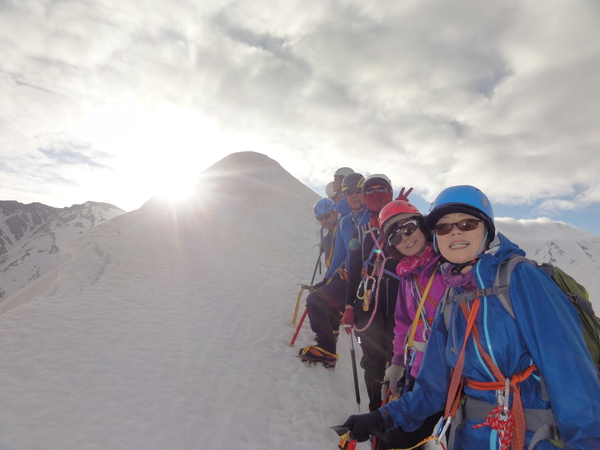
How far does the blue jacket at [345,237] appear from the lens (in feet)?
18.9

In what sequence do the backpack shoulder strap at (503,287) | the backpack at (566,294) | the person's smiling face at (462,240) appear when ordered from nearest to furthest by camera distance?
the backpack at (566,294), the backpack shoulder strap at (503,287), the person's smiling face at (462,240)

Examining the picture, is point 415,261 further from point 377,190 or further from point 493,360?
point 377,190

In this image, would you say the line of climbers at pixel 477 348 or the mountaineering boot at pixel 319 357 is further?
the mountaineering boot at pixel 319 357

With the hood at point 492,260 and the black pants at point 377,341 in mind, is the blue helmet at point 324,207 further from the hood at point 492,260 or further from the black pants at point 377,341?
the hood at point 492,260

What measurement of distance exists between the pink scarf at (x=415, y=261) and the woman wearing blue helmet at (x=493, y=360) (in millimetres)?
963

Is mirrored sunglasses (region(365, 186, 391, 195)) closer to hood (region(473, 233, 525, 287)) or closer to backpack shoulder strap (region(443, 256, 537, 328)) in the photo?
hood (region(473, 233, 525, 287))

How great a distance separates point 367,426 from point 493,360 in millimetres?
1125

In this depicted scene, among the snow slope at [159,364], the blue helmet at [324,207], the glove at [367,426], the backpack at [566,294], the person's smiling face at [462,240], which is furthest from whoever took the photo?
the blue helmet at [324,207]

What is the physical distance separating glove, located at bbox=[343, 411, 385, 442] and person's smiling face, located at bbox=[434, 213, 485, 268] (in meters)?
1.36

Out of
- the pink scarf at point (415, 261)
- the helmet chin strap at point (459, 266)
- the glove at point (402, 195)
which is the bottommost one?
the helmet chin strap at point (459, 266)

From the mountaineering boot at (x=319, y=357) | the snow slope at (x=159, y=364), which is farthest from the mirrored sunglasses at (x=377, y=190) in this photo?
the snow slope at (x=159, y=364)

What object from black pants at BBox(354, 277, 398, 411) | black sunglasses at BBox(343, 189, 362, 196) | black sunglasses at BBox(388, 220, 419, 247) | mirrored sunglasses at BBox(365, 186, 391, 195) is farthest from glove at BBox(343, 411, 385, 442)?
black sunglasses at BBox(343, 189, 362, 196)

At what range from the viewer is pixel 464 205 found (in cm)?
223

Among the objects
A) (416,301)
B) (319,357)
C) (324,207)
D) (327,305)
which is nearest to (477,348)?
(416,301)
